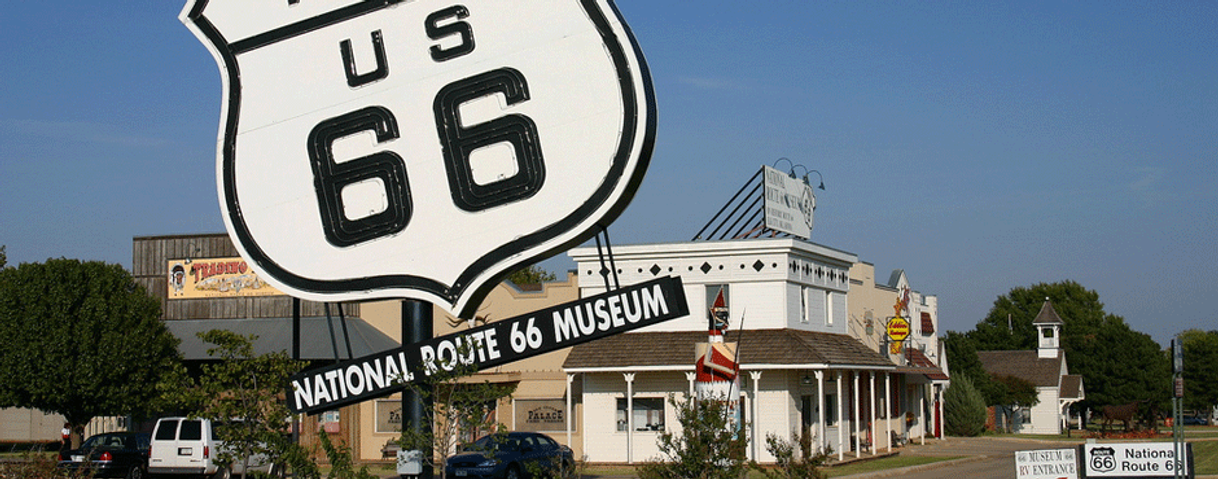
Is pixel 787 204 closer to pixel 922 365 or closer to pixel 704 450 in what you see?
pixel 922 365

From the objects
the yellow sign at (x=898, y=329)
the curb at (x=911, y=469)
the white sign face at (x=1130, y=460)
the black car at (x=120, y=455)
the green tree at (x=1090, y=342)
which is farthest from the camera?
the green tree at (x=1090, y=342)

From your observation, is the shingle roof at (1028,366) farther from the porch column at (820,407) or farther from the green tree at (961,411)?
the porch column at (820,407)

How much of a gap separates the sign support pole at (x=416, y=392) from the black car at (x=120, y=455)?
18704 millimetres

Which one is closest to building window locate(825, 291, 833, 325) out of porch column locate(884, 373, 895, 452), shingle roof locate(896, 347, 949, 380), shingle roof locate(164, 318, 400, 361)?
porch column locate(884, 373, 895, 452)

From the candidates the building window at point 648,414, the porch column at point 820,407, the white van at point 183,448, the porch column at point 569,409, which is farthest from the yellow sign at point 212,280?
the porch column at point 820,407

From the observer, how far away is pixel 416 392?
12617mm

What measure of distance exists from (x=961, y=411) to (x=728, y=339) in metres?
29.5

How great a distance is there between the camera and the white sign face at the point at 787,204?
37969 mm

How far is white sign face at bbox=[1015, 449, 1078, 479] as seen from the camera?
57.3 feet

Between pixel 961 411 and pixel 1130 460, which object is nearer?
pixel 1130 460

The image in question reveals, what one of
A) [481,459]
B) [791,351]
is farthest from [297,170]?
[791,351]

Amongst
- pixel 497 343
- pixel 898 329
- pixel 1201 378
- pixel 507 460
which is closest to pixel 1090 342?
pixel 1201 378

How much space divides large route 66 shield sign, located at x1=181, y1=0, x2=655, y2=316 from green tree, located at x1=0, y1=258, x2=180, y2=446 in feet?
79.6

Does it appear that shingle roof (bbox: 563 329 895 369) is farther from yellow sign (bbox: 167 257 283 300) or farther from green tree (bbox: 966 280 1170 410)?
green tree (bbox: 966 280 1170 410)
